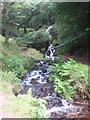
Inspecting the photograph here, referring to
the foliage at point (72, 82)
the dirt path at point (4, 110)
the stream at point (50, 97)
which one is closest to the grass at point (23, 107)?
the dirt path at point (4, 110)

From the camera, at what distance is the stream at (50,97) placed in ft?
15.0

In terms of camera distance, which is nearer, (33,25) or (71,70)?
(71,70)

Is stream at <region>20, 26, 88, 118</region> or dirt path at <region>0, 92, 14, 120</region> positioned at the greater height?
dirt path at <region>0, 92, 14, 120</region>

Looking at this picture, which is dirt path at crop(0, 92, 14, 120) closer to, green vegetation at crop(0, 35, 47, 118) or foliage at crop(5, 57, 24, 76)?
green vegetation at crop(0, 35, 47, 118)

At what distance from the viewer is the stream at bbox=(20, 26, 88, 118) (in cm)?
458

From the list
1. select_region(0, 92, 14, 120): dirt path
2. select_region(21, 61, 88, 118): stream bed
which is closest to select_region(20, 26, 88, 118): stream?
select_region(21, 61, 88, 118): stream bed

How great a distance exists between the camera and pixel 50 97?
5652mm

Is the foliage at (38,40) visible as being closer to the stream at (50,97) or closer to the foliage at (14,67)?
the stream at (50,97)

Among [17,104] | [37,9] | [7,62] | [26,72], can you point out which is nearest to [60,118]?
[17,104]

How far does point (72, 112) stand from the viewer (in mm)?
4641

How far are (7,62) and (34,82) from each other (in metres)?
2.37

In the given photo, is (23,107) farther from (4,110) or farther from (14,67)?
(14,67)

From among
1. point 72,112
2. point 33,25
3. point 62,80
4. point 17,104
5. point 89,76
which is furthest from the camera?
point 33,25

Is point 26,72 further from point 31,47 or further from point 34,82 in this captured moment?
point 31,47
